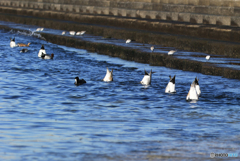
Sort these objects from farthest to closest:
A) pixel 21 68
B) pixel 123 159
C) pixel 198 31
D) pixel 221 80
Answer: pixel 198 31 < pixel 21 68 < pixel 221 80 < pixel 123 159

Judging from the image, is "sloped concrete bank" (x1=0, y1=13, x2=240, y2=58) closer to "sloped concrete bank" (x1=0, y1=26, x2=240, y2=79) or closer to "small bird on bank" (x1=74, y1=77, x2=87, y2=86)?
"sloped concrete bank" (x1=0, y1=26, x2=240, y2=79)

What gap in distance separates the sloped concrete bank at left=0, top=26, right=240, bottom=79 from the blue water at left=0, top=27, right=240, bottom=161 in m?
0.35

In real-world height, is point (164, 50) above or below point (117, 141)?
above

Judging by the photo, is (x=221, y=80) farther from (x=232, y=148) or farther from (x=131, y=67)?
(x=232, y=148)

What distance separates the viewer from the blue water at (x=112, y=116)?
7.39 meters

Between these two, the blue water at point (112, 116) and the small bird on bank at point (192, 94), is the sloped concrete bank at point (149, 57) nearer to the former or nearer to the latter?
the blue water at point (112, 116)

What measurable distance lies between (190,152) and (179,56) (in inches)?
401

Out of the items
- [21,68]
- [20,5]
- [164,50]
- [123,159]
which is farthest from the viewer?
[20,5]

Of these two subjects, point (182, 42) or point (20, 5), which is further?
point (20, 5)

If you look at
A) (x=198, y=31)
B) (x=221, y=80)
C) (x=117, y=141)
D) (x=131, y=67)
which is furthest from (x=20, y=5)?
(x=117, y=141)

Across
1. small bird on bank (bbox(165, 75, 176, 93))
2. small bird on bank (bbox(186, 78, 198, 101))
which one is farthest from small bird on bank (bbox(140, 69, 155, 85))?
small bird on bank (bbox(186, 78, 198, 101))

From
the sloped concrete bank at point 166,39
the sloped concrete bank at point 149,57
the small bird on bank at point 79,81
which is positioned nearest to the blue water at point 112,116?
Answer: the small bird on bank at point 79,81

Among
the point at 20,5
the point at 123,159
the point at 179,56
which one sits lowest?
the point at 123,159

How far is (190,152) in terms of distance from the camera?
730 centimetres
